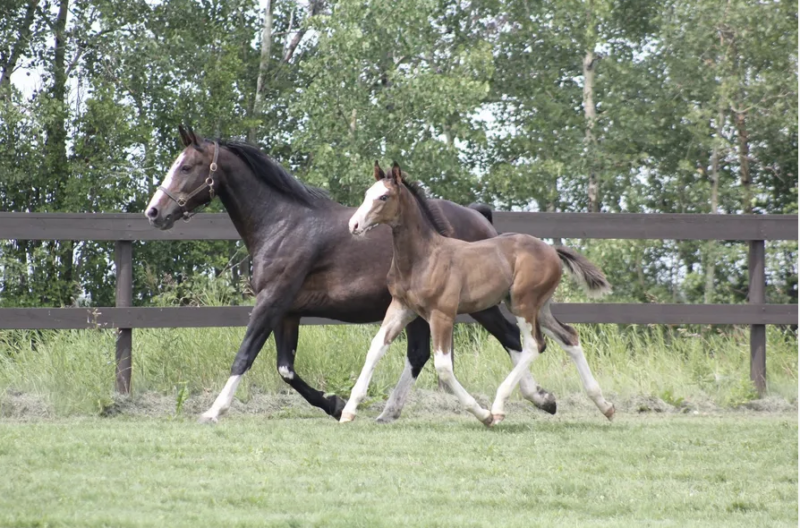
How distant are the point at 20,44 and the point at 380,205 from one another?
50.6ft

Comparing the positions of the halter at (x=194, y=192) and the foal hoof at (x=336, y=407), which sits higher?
the halter at (x=194, y=192)

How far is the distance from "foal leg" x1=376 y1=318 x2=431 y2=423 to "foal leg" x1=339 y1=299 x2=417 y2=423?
0.53 meters

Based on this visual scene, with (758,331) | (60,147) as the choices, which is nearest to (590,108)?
(60,147)

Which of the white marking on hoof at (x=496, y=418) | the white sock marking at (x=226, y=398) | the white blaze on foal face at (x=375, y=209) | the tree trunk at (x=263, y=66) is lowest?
the white marking on hoof at (x=496, y=418)

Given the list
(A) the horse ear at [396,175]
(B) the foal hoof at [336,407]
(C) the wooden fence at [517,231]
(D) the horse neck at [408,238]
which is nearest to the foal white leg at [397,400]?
(B) the foal hoof at [336,407]

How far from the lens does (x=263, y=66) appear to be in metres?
23.0

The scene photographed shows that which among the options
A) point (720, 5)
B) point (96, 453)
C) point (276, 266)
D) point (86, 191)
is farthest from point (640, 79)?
point (96, 453)

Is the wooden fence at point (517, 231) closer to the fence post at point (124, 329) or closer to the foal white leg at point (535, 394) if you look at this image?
the fence post at point (124, 329)

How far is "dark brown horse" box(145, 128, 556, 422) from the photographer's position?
7883 millimetres

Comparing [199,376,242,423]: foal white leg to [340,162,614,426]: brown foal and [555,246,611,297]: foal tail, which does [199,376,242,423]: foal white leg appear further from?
[555,246,611,297]: foal tail

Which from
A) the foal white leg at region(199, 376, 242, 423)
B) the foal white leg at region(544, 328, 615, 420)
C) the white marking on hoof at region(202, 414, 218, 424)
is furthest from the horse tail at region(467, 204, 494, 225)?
the white marking on hoof at region(202, 414, 218, 424)

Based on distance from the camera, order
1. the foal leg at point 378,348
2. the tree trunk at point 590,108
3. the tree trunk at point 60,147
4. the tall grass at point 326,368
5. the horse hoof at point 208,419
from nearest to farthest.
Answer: the foal leg at point 378,348, the horse hoof at point 208,419, the tall grass at point 326,368, the tree trunk at point 60,147, the tree trunk at point 590,108

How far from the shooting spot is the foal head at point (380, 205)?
7164mm

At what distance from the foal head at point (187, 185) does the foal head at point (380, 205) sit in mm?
1269
